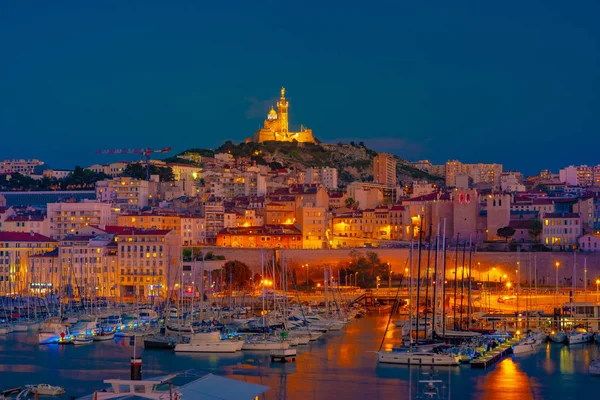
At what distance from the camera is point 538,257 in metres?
55.7

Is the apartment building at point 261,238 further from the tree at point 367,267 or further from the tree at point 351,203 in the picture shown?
the tree at point 351,203

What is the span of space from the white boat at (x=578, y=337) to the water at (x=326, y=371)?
1.03ft

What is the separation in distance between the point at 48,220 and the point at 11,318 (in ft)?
76.0

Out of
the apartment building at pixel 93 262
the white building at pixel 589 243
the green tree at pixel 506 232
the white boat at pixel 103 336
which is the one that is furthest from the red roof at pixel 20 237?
the white building at pixel 589 243

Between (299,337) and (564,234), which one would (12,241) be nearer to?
(299,337)

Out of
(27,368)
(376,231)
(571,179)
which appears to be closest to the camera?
(27,368)

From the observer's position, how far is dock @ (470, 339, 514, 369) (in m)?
30.2

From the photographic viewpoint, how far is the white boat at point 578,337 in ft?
116

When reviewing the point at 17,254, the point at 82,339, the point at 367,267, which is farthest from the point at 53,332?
the point at 367,267

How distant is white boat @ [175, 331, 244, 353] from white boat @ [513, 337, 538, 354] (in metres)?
8.18

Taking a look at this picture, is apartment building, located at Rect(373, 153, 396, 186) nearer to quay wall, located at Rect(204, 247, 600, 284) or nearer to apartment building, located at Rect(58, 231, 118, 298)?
quay wall, located at Rect(204, 247, 600, 284)

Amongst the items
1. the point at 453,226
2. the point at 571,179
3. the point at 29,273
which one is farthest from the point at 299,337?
the point at 571,179

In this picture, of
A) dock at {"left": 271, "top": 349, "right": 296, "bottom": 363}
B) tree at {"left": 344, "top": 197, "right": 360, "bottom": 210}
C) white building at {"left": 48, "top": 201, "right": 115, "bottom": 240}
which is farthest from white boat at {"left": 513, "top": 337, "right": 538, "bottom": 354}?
tree at {"left": 344, "top": 197, "right": 360, "bottom": 210}

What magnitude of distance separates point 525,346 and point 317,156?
2841 inches
